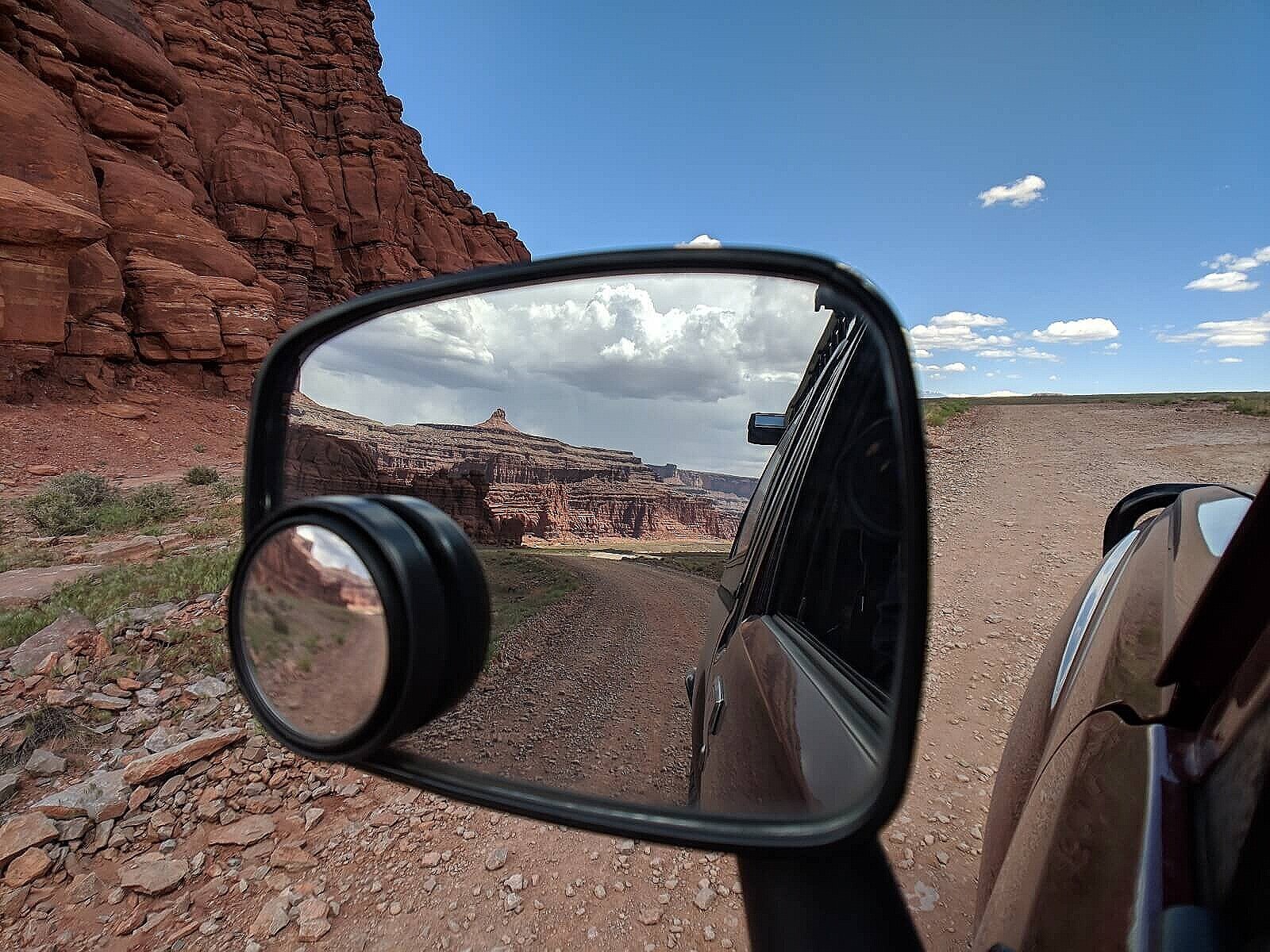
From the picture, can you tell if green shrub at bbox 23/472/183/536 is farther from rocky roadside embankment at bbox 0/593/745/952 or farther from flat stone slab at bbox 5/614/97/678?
rocky roadside embankment at bbox 0/593/745/952

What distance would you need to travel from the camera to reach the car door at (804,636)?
1.17 metres

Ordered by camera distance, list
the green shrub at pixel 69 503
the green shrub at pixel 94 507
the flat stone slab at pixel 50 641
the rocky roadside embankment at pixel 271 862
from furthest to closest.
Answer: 1. the green shrub at pixel 94 507
2. the green shrub at pixel 69 503
3. the flat stone slab at pixel 50 641
4. the rocky roadside embankment at pixel 271 862

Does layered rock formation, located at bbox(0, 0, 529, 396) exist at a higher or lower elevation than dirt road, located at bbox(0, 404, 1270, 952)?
higher

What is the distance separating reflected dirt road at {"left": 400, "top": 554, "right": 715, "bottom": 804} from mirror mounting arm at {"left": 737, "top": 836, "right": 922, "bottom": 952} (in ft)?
0.84

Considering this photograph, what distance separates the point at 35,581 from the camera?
7.53 meters

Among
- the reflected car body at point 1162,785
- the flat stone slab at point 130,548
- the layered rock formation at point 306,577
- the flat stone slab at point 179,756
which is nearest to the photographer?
the reflected car body at point 1162,785

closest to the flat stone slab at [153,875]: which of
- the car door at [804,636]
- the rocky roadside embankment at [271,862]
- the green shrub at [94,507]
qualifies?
the rocky roadside embankment at [271,862]

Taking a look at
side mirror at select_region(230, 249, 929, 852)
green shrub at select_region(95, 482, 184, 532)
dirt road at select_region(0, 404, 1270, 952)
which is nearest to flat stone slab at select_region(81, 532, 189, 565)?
green shrub at select_region(95, 482, 184, 532)

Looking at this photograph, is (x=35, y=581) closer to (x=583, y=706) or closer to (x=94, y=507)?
(x=94, y=507)

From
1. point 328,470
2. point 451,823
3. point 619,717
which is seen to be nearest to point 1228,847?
point 619,717

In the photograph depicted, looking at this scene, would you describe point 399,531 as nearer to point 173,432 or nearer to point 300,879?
point 300,879

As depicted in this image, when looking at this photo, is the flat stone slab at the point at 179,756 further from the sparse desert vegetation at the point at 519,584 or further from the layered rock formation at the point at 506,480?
the sparse desert vegetation at the point at 519,584

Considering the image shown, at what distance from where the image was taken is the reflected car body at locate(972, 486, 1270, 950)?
27.4 inches

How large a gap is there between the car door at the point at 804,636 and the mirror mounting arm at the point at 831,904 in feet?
0.46
